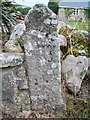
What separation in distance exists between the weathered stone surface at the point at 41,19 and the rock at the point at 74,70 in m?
0.62

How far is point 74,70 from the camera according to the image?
3625mm

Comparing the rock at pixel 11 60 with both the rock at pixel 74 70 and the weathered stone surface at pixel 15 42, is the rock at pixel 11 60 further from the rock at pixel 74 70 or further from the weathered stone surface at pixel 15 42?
the rock at pixel 74 70

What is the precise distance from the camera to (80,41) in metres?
4.28

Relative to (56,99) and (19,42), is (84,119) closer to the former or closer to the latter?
(56,99)

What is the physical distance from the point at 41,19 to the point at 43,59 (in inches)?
15.6

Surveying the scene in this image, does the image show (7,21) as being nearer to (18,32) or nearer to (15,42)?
(18,32)

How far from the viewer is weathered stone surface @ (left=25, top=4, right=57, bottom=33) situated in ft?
10.3

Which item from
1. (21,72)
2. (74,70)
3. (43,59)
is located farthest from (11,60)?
(74,70)

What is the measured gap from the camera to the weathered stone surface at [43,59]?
10.4 feet

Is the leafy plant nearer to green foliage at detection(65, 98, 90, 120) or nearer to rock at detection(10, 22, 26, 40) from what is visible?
rock at detection(10, 22, 26, 40)

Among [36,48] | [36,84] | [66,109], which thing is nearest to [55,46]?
[36,48]

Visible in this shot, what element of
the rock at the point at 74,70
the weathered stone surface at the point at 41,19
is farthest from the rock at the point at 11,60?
the rock at the point at 74,70

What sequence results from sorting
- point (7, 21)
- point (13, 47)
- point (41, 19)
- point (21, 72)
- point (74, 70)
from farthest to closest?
point (7, 21), point (13, 47), point (74, 70), point (21, 72), point (41, 19)

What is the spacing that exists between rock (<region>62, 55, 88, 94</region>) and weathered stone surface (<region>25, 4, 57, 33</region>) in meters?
0.62
